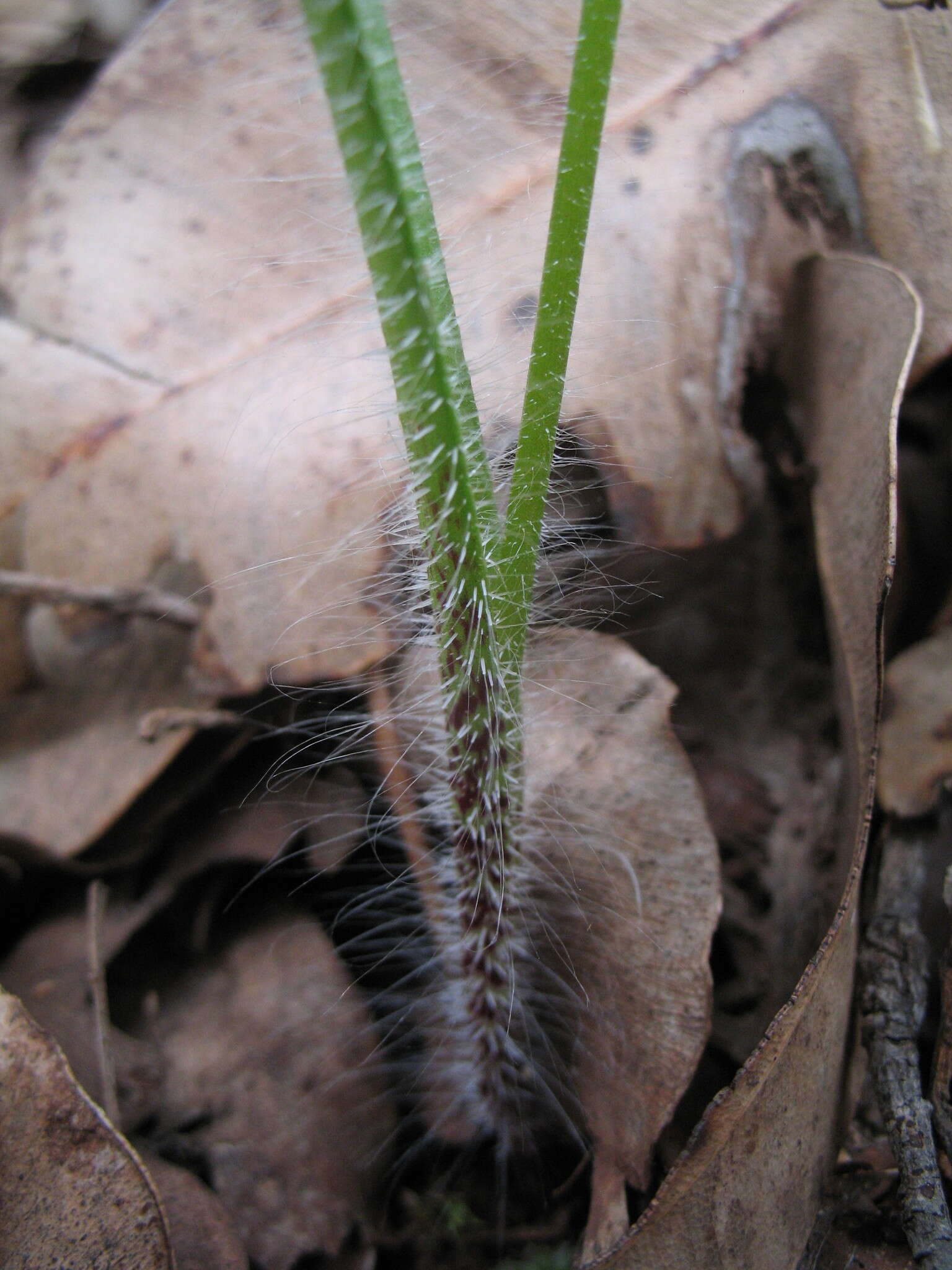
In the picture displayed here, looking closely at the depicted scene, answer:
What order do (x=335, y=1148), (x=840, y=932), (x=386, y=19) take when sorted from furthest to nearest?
(x=335, y=1148)
(x=840, y=932)
(x=386, y=19)

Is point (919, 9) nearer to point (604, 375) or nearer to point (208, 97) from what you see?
point (604, 375)

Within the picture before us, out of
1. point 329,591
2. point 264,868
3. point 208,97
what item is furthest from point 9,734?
point 208,97

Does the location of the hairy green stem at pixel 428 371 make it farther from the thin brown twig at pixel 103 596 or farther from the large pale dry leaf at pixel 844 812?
the thin brown twig at pixel 103 596

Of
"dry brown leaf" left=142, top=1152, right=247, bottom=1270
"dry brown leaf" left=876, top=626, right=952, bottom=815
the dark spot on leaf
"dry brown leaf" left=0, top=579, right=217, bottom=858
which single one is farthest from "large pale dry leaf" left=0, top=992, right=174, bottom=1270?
the dark spot on leaf

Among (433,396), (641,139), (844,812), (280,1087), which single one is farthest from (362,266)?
(280,1087)

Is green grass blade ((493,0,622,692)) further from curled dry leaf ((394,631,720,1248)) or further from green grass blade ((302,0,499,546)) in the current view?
curled dry leaf ((394,631,720,1248))

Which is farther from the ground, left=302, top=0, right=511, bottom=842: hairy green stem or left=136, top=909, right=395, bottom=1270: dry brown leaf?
left=302, top=0, right=511, bottom=842: hairy green stem

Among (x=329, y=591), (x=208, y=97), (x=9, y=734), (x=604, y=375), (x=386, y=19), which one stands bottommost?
(x=9, y=734)

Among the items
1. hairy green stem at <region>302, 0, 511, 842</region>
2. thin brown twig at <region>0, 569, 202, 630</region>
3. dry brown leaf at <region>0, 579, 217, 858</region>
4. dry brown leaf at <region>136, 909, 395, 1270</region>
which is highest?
hairy green stem at <region>302, 0, 511, 842</region>
